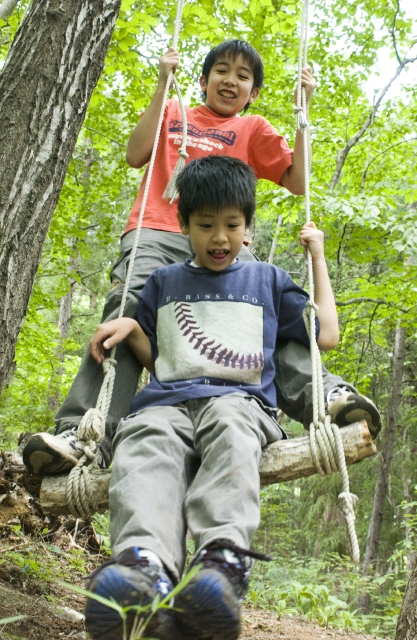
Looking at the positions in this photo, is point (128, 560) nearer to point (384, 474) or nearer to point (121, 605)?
point (121, 605)

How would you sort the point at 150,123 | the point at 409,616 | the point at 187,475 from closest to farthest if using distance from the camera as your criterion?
the point at 187,475
the point at 409,616
the point at 150,123

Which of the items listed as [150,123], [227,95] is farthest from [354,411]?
[227,95]

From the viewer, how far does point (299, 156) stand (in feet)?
8.46

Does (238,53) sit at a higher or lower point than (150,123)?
higher

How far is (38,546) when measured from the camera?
3064 millimetres

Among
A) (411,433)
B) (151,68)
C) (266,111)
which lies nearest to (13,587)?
→ (151,68)

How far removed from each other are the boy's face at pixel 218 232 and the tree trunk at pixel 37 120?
0.50m

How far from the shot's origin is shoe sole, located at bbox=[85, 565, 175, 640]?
1.10 m

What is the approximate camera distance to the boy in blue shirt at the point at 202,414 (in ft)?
3.82

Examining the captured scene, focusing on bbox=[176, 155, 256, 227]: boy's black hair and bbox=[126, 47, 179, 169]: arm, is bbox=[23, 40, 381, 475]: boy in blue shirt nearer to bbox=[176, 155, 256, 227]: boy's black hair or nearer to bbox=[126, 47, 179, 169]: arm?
bbox=[126, 47, 179, 169]: arm

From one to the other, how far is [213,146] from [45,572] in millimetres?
2074

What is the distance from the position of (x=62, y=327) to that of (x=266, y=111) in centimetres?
530

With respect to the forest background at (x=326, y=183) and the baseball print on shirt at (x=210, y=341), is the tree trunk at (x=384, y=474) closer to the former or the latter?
the forest background at (x=326, y=183)

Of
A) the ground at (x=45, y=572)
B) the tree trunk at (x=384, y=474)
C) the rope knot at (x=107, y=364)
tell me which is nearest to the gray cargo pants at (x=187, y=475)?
the rope knot at (x=107, y=364)
